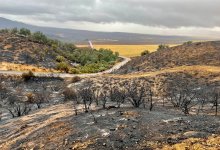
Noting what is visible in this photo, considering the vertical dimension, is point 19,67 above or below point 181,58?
below

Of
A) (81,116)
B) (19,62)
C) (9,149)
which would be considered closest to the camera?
(9,149)

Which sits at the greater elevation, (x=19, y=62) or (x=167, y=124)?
(x=167, y=124)

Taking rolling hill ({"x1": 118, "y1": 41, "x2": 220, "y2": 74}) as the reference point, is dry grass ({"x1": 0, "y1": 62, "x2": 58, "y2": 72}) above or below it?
below

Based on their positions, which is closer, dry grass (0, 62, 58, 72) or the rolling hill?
the rolling hill

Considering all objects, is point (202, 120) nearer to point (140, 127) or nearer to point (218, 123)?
point (218, 123)

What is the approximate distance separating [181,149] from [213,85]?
33.3 metres

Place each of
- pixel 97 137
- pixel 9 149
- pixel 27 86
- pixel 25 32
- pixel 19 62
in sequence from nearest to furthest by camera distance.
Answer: pixel 97 137 → pixel 9 149 → pixel 27 86 → pixel 19 62 → pixel 25 32

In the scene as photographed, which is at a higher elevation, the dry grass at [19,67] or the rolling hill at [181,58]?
the rolling hill at [181,58]

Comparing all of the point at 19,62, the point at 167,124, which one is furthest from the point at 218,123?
the point at 19,62

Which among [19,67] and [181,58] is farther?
[19,67]

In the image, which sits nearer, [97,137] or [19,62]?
[97,137]

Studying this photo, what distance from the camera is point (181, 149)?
2286 centimetres

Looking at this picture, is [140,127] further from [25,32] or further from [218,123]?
[25,32]

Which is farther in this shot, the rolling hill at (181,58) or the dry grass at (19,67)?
the dry grass at (19,67)
